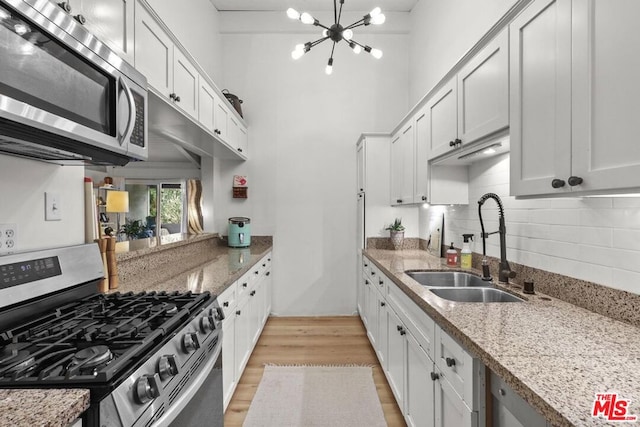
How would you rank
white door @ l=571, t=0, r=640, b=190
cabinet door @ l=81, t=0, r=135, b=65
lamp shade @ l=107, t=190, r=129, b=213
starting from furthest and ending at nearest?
lamp shade @ l=107, t=190, r=129, b=213
cabinet door @ l=81, t=0, r=135, b=65
white door @ l=571, t=0, r=640, b=190

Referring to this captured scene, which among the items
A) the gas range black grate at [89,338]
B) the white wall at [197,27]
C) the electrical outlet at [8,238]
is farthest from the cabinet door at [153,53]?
the gas range black grate at [89,338]

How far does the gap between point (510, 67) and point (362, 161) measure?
7.77 ft

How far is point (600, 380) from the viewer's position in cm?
81

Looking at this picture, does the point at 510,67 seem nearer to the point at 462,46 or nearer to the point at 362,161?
the point at 462,46

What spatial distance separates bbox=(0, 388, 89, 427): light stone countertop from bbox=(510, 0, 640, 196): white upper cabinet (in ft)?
4.80

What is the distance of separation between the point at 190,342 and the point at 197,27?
333 centimetres

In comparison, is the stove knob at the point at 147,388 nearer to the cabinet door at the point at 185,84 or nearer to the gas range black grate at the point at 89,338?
the gas range black grate at the point at 89,338

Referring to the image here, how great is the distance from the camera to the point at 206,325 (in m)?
1.39

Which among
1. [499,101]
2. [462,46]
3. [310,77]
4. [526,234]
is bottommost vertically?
[526,234]

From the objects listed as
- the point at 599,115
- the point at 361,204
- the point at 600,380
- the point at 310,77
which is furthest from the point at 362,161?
the point at 600,380

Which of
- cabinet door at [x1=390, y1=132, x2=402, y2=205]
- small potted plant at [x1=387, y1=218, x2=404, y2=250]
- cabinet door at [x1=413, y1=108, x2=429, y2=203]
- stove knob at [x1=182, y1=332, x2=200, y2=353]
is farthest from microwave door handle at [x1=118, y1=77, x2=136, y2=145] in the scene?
small potted plant at [x1=387, y1=218, x2=404, y2=250]

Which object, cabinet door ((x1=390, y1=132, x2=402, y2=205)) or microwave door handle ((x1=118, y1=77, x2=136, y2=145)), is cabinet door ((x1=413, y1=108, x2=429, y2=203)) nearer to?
cabinet door ((x1=390, y1=132, x2=402, y2=205))

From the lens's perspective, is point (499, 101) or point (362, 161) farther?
point (362, 161)

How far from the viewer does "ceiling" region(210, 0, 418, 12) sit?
12.7 feet
